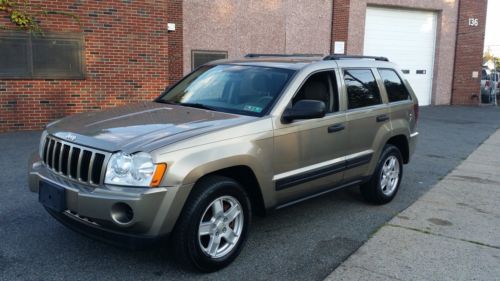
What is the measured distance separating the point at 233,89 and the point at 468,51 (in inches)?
712

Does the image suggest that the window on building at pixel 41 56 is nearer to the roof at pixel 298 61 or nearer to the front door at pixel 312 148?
the roof at pixel 298 61

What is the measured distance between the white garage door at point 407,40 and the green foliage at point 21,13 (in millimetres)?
11845

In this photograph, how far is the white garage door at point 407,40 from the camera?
58.7 ft

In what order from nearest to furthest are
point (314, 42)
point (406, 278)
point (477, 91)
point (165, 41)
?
point (406, 278) → point (165, 41) → point (314, 42) → point (477, 91)

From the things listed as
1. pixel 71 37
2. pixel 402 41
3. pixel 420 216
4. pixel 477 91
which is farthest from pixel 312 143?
pixel 477 91

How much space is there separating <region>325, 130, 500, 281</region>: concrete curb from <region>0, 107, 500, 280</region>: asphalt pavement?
0.55 feet

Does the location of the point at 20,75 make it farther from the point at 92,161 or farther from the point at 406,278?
the point at 406,278

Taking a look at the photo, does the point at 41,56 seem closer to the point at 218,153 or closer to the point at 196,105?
the point at 196,105

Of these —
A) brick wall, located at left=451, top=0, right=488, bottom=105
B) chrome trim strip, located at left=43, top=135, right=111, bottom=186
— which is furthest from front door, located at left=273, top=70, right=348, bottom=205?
brick wall, located at left=451, top=0, right=488, bottom=105

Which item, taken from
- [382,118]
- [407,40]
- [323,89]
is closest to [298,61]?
[323,89]

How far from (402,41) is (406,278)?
16232 millimetres

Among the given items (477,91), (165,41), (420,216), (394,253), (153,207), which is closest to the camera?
(153,207)

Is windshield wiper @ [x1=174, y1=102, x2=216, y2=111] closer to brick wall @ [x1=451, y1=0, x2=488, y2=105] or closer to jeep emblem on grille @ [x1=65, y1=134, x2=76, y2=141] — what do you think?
jeep emblem on grille @ [x1=65, y1=134, x2=76, y2=141]

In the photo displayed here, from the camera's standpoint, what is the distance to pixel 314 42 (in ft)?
53.7
